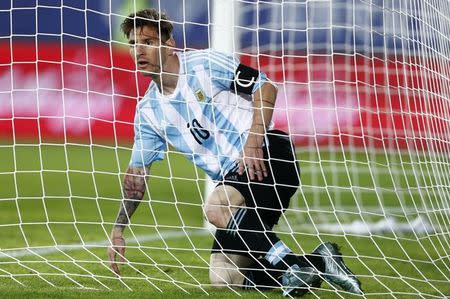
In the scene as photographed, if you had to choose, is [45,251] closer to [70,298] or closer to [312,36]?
[70,298]

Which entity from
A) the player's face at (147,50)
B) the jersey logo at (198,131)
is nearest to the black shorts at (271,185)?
the jersey logo at (198,131)

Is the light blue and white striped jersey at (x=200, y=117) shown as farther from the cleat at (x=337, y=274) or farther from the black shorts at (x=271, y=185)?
the cleat at (x=337, y=274)

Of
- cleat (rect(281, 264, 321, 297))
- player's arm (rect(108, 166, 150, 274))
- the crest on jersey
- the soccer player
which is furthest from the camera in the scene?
the crest on jersey

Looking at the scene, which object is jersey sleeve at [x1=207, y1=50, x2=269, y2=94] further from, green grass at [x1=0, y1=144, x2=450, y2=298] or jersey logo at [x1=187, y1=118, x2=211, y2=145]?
green grass at [x1=0, y1=144, x2=450, y2=298]

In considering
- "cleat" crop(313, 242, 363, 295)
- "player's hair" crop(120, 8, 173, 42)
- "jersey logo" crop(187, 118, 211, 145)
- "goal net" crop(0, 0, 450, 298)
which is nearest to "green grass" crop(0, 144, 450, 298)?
"goal net" crop(0, 0, 450, 298)

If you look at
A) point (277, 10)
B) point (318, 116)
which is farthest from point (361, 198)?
point (277, 10)

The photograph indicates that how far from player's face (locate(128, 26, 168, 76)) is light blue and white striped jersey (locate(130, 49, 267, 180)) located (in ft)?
0.45

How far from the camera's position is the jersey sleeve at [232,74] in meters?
5.27

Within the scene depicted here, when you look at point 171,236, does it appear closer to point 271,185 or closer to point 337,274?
point 271,185

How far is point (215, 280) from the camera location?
5.21m

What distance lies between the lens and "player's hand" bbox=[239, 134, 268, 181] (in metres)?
5.09

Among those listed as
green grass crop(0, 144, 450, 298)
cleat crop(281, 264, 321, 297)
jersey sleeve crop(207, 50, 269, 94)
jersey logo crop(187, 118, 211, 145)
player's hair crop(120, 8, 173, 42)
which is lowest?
green grass crop(0, 144, 450, 298)

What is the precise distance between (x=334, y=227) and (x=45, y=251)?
103 inches

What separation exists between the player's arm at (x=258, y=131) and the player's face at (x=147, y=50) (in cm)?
52
